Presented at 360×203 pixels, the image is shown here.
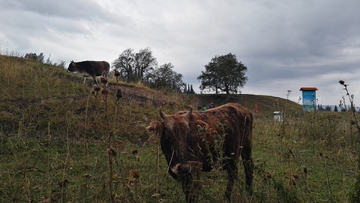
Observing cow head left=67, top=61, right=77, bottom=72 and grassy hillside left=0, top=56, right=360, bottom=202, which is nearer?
grassy hillside left=0, top=56, right=360, bottom=202

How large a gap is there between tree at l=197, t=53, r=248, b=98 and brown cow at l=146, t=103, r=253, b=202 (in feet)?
157

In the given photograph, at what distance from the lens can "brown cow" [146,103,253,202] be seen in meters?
3.15

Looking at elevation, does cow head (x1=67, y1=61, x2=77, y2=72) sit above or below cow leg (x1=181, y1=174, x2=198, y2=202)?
above

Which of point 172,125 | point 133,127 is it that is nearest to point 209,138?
point 172,125

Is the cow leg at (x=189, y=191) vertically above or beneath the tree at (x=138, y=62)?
beneath

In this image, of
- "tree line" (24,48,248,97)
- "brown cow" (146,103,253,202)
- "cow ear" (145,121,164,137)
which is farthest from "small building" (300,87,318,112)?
"tree line" (24,48,248,97)

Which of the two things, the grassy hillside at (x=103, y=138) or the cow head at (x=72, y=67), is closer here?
the grassy hillside at (x=103, y=138)

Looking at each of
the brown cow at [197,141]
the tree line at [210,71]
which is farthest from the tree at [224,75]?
the brown cow at [197,141]

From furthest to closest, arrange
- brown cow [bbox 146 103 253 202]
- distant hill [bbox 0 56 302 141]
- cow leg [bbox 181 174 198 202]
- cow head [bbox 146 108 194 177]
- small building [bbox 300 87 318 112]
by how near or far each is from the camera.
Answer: small building [bbox 300 87 318 112] → distant hill [bbox 0 56 302 141] → cow head [bbox 146 108 194 177] → brown cow [bbox 146 103 253 202] → cow leg [bbox 181 174 198 202]

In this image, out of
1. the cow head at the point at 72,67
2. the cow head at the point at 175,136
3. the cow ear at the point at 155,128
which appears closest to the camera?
the cow head at the point at 175,136

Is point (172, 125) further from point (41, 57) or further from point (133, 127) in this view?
point (41, 57)

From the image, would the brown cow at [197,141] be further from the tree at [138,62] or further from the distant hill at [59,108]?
the tree at [138,62]

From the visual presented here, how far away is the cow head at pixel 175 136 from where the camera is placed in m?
3.45

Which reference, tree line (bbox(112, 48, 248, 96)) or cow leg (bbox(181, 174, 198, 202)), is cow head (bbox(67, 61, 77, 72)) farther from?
tree line (bbox(112, 48, 248, 96))
